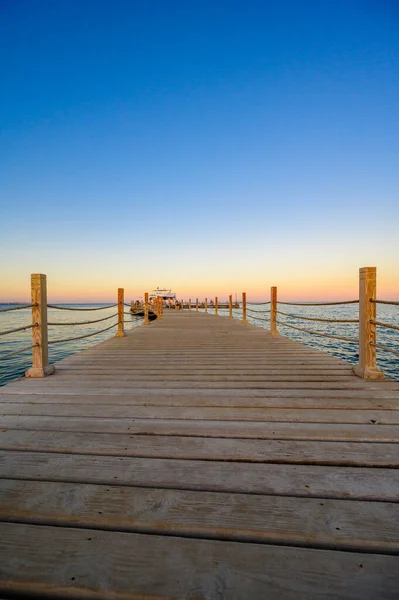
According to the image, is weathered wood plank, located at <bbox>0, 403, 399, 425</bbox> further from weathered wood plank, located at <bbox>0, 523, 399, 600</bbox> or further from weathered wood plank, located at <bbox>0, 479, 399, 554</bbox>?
weathered wood plank, located at <bbox>0, 523, 399, 600</bbox>

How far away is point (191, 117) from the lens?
49.0 feet

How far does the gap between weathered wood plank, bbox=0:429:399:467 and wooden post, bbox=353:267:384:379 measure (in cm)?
166

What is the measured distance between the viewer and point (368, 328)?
3191mm

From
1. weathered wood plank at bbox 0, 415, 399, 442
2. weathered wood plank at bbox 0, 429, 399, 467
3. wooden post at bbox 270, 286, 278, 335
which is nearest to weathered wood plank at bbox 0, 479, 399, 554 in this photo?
weathered wood plank at bbox 0, 429, 399, 467

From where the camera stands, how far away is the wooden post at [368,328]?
314 cm

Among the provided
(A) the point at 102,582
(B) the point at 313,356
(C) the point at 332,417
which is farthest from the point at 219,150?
(A) the point at 102,582

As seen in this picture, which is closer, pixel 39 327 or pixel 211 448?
pixel 211 448

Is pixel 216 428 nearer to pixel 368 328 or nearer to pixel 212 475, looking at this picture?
pixel 212 475

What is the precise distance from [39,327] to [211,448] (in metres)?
2.77

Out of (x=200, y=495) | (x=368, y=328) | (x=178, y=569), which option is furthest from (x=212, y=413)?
(x=368, y=328)

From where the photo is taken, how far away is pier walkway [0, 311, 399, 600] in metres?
0.82

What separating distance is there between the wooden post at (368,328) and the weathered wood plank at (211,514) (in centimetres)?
231

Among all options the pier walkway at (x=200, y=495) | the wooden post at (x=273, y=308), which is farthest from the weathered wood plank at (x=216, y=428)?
the wooden post at (x=273, y=308)

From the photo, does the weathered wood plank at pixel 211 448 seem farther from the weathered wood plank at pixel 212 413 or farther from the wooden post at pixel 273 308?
the wooden post at pixel 273 308
